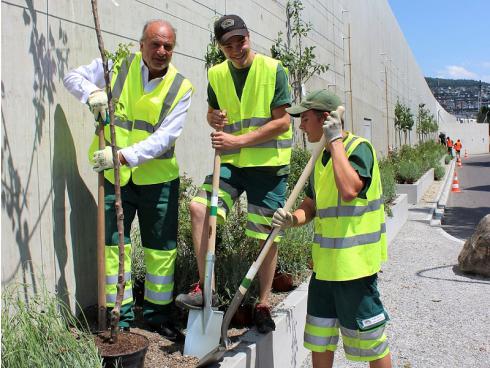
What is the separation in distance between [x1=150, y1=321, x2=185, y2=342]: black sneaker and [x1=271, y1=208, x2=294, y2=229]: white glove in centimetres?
107

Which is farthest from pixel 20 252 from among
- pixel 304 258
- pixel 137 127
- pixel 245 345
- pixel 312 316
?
pixel 304 258

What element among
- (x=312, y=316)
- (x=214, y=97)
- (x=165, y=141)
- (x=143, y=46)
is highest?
(x=143, y=46)

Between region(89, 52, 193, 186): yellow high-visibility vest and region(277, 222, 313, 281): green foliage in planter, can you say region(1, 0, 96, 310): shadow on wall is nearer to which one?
region(89, 52, 193, 186): yellow high-visibility vest

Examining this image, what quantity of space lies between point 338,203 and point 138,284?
6.45 ft

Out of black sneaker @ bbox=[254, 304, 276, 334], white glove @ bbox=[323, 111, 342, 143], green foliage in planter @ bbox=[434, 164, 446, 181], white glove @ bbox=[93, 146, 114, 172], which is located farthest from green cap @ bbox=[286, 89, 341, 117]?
green foliage in planter @ bbox=[434, 164, 446, 181]

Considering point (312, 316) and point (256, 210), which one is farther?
point (256, 210)

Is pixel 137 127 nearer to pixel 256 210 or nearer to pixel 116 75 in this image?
pixel 116 75

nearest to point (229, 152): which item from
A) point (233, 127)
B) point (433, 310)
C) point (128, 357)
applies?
point (233, 127)

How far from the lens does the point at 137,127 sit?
145 inches

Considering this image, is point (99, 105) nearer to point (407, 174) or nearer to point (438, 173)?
point (407, 174)

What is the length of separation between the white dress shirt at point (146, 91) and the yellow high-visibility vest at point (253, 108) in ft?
1.11

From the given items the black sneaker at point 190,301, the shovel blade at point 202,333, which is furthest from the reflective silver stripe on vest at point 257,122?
the shovel blade at point 202,333

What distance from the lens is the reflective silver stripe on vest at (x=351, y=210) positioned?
305cm

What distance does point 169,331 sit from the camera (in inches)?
147
